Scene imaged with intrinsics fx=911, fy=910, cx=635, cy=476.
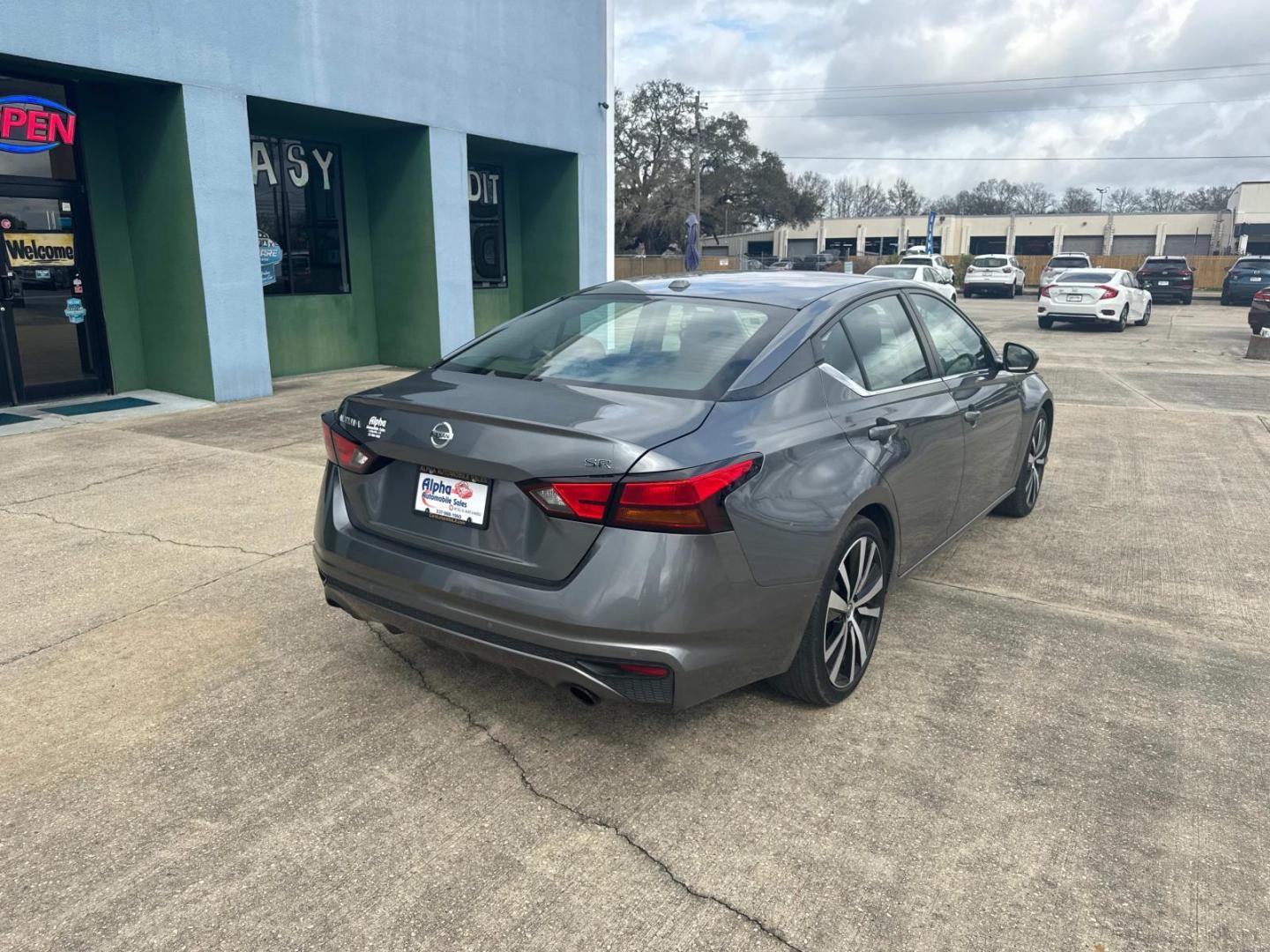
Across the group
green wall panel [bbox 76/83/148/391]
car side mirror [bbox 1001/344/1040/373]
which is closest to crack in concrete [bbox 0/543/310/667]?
car side mirror [bbox 1001/344/1040/373]

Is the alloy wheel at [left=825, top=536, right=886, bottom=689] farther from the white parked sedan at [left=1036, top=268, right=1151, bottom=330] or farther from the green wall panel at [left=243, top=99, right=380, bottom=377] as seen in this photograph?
the white parked sedan at [left=1036, top=268, right=1151, bottom=330]

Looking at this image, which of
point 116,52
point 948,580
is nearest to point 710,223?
point 116,52

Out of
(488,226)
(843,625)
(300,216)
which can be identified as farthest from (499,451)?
(488,226)

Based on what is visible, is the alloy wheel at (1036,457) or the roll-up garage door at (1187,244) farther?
the roll-up garage door at (1187,244)

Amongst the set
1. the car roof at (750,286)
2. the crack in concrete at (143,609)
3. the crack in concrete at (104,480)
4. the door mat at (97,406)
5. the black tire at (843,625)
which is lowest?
the crack in concrete at (143,609)

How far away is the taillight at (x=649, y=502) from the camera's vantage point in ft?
8.47

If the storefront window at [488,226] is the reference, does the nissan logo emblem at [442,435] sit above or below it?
below

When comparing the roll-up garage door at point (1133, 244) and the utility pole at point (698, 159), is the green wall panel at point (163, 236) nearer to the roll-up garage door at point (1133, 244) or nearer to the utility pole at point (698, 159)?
the utility pole at point (698, 159)

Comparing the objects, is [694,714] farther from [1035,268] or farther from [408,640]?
[1035,268]

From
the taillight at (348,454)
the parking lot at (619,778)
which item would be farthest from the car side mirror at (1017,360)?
the taillight at (348,454)

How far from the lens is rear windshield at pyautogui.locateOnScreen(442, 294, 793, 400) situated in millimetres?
3164

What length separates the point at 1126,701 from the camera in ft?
11.4

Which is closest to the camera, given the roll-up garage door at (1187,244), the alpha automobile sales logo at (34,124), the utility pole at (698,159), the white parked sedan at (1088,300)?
the alpha automobile sales logo at (34,124)

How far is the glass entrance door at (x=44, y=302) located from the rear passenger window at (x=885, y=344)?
8646 mm
